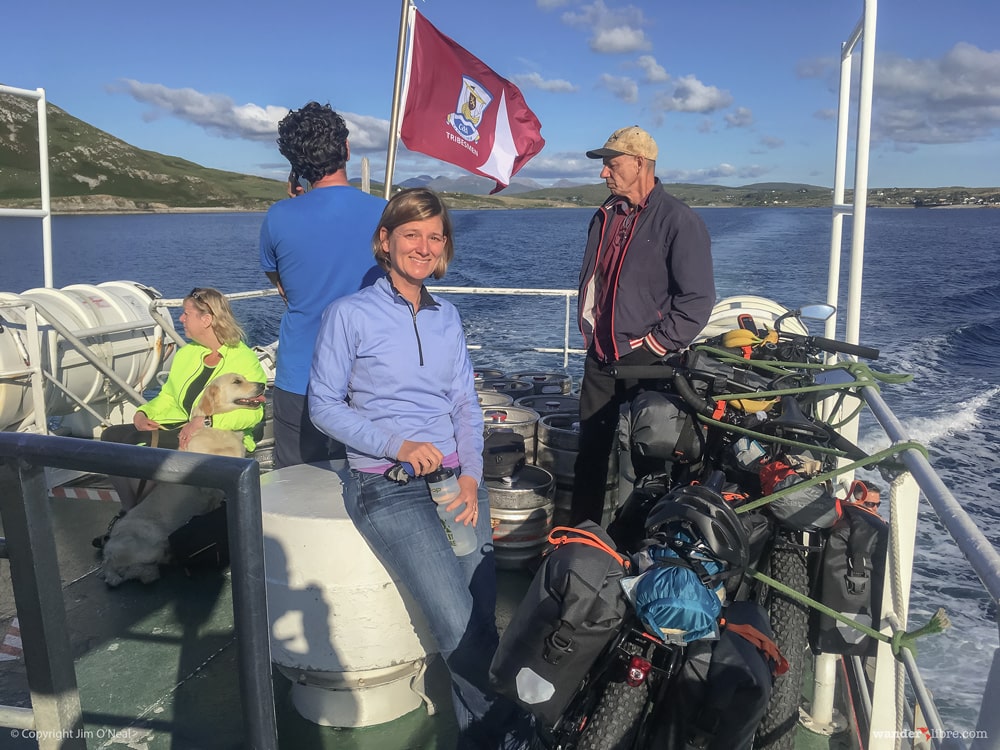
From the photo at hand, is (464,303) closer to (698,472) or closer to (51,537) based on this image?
(698,472)

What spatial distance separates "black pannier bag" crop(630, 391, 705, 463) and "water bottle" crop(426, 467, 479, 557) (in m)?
0.81

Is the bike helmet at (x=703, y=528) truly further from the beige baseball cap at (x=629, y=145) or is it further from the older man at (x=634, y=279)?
the beige baseball cap at (x=629, y=145)

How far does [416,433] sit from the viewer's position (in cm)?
250

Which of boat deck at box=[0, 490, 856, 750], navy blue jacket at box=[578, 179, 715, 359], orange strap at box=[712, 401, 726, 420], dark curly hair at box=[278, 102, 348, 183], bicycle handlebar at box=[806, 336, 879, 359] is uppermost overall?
dark curly hair at box=[278, 102, 348, 183]

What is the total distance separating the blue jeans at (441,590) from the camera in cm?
234

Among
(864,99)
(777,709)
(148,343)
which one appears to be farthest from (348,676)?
(148,343)

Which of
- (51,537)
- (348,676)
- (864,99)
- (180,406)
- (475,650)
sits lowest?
(348,676)

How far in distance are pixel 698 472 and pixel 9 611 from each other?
3.19 metres

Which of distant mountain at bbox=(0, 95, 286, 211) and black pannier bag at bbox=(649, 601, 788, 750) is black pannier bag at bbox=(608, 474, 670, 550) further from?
distant mountain at bbox=(0, 95, 286, 211)

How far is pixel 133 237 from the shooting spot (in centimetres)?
7838

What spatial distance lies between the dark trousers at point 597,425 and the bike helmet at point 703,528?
57.0 inches

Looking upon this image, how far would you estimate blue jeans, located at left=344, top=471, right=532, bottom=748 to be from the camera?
2.34m

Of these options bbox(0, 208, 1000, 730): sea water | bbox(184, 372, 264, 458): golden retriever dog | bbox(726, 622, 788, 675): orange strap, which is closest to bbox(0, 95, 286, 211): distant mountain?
bbox(0, 208, 1000, 730): sea water

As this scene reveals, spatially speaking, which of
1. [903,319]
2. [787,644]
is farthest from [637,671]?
[903,319]
